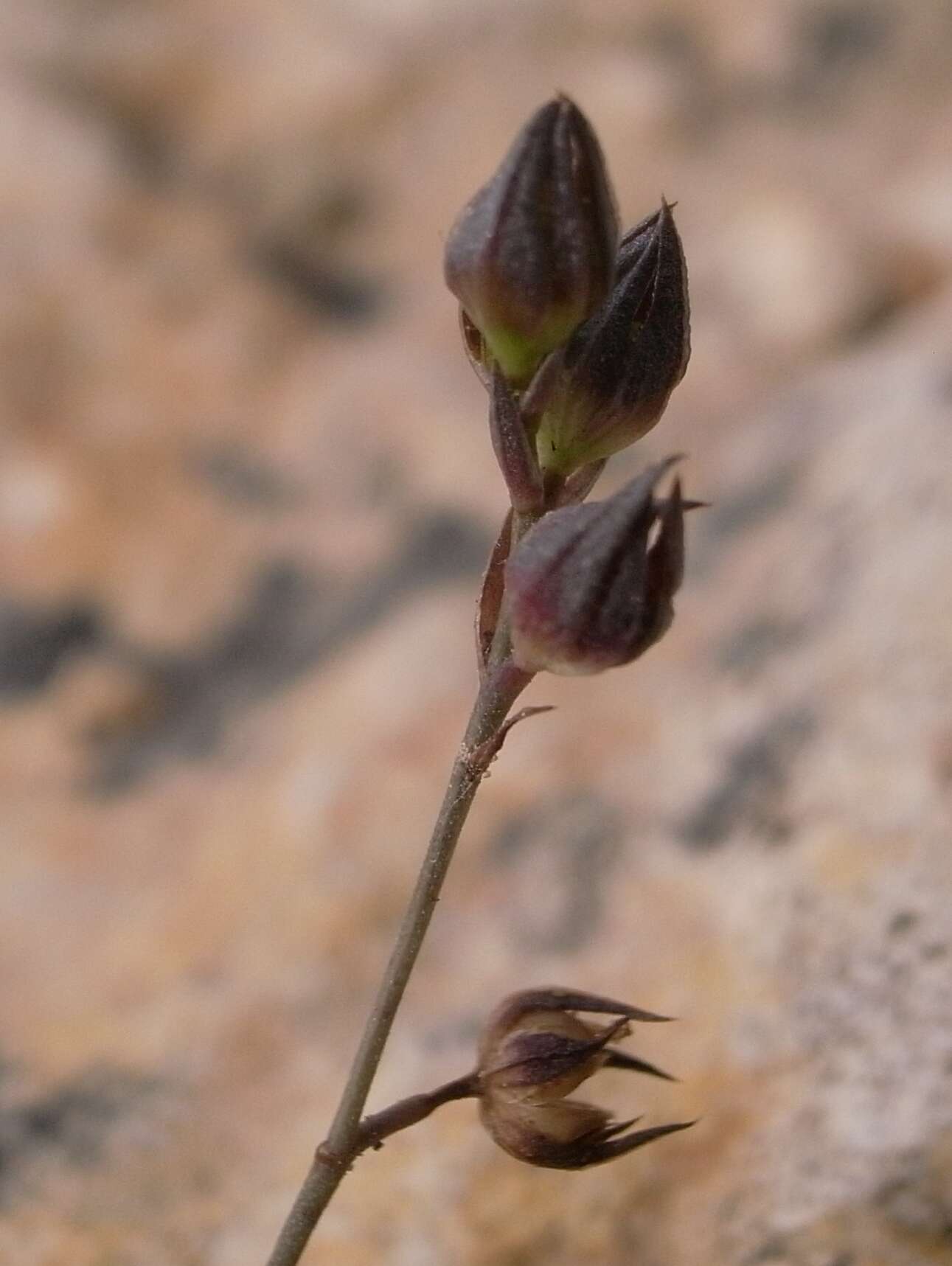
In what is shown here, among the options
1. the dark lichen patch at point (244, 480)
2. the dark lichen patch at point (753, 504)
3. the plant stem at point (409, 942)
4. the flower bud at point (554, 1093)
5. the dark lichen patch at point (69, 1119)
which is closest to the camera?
the plant stem at point (409, 942)

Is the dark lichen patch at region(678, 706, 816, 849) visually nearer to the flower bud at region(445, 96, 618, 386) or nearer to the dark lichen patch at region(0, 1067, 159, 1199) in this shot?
the dark lichen patch at region(0, 1067, 159, 1199)

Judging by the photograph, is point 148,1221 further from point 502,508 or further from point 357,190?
point 357,190

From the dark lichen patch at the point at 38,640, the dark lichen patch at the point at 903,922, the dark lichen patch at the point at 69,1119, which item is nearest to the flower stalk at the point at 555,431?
the dark lichen patch at the point at 903,922

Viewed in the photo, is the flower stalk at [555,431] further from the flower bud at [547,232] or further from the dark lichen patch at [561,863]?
the dark lichen patch at [561,863]

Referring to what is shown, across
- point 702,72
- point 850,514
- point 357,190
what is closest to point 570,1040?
point 850,514

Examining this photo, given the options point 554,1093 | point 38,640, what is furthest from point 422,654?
point 554,1093

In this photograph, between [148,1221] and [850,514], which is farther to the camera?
[850,514]

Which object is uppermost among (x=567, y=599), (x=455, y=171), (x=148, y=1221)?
(x=455, y=171)
